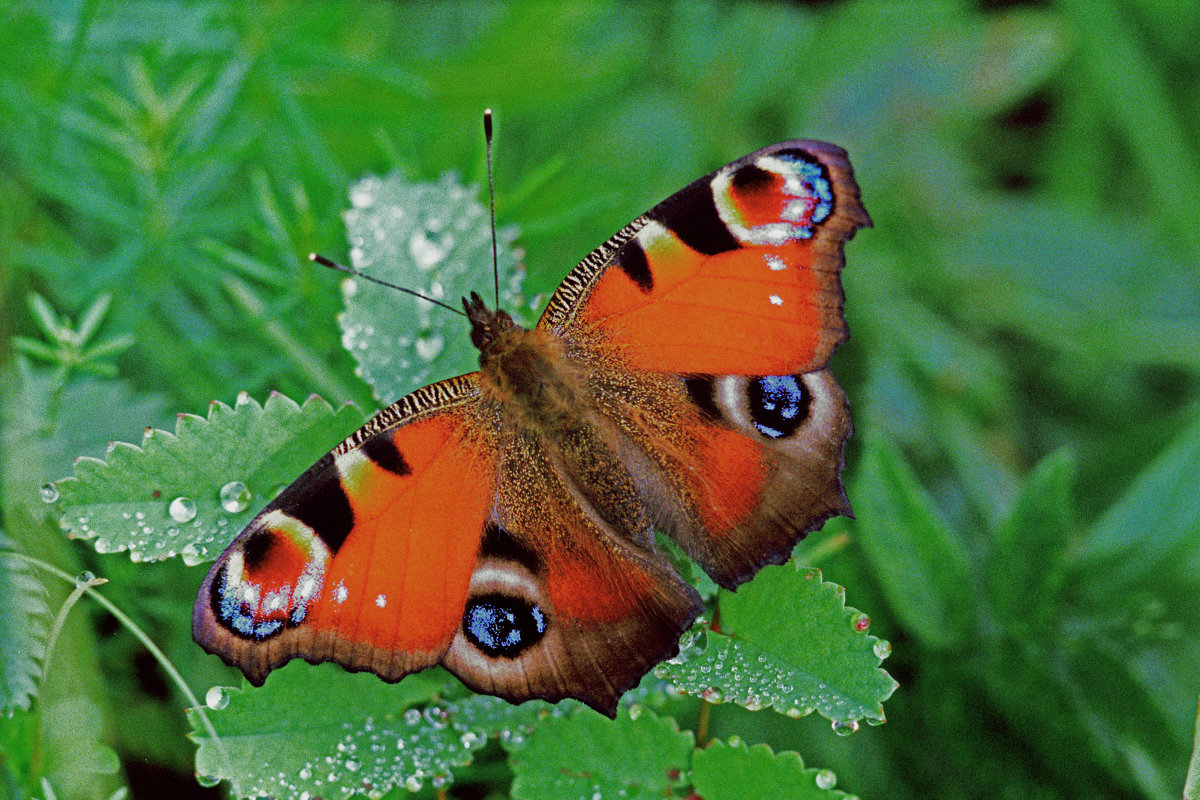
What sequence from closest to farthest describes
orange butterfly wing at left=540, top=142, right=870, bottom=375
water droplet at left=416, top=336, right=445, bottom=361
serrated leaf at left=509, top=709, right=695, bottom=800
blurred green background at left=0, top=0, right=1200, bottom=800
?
serrated leaf at left=509, top=709, right=695, bottom=800, orange butterfly wing at left=540, top=142, right=870, bottom=375, water droplet at left=416, top=336, right=445, bottom=361, blurred green background at left=0, top=0, right=1200, bottom=800

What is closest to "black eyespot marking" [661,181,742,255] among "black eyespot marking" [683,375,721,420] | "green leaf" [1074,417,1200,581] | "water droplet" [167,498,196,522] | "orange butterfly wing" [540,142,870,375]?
"orange butterfly wing" [540,142,870,375]

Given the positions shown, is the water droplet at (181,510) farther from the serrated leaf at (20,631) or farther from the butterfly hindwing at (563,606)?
the butterfly hindwing at (563,606)

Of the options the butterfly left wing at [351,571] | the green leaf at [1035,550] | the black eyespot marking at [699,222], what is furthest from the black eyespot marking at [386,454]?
the green leaf at [1035,550]

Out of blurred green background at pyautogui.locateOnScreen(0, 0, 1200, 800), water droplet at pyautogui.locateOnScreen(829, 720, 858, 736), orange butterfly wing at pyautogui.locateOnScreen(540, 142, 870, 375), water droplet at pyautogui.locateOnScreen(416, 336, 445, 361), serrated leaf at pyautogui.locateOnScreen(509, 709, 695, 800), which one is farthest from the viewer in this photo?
blurred green background at pyautogui.locateOnScreen(0, 0, 1200, 800)

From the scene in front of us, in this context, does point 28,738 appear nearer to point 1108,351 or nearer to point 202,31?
point 202,31

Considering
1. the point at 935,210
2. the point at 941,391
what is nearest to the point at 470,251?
the point at 941,391

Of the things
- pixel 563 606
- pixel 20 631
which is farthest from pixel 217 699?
pixel 563 606

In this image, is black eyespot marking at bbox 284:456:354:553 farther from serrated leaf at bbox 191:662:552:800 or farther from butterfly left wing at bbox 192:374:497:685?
serrated leaf at bbox 191:662:552:800

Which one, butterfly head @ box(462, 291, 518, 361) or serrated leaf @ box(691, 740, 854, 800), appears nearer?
serrated leaf @ box(691, 740, 854, 800)
